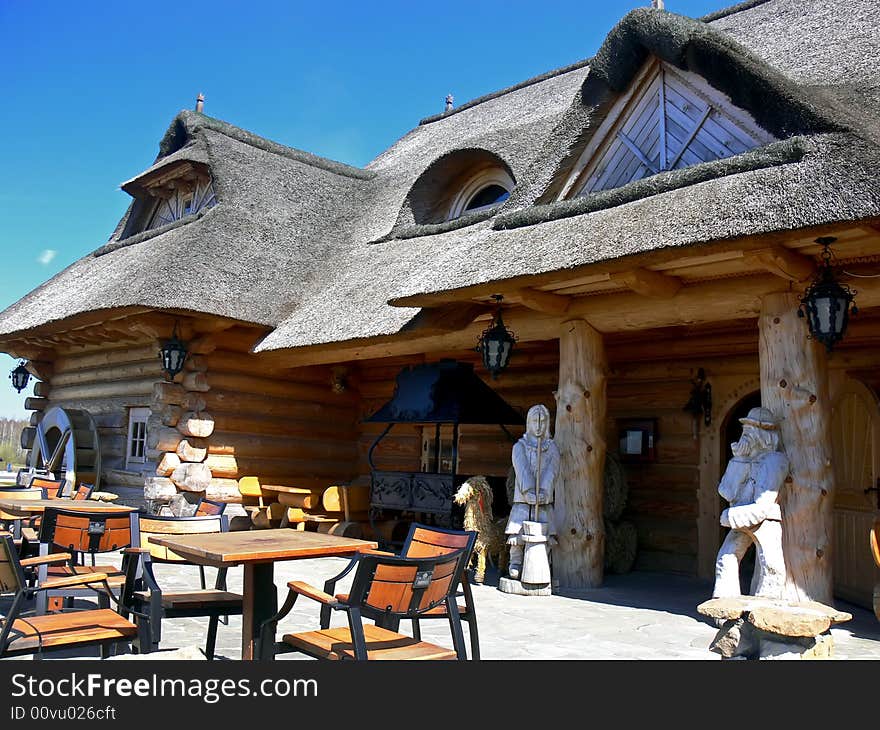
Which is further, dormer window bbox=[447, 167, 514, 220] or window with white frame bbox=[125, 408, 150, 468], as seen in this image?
window with white frame bbox=[125, 408, 150, 468]

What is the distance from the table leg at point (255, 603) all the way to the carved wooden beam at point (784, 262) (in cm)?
409

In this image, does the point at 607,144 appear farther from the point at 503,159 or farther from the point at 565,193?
the point at 503,159

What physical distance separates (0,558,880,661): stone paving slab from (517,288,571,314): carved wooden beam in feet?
8.92

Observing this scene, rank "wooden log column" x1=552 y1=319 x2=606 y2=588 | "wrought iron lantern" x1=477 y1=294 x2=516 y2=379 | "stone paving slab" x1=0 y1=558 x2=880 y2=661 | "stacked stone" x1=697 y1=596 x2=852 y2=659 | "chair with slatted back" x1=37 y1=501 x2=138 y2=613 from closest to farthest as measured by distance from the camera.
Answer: "stacked stone" x1=697 y1=596 x2=852 y2=659, "chair with slatted back" x1=37 y1=501 x2=138 y2=613, "stone paving slab" x1=0 y1=558 x2=880 y2=661, "wooden log column" x1=552 y1=319 x2=606 y2=588, "wrought iron lantern" x1=477 y1=294 x2=516 y2=379

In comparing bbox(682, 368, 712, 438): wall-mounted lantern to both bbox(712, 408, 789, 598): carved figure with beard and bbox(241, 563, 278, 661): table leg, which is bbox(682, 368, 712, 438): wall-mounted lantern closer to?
bbox(712, 408, 789, 598): carved figure with beard

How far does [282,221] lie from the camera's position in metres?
12.8

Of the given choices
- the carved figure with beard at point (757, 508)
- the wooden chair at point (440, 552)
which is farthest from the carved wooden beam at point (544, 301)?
the wooden chair at point (440, 552)

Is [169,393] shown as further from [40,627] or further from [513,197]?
[40,627]

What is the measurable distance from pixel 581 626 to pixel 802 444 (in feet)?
7.20

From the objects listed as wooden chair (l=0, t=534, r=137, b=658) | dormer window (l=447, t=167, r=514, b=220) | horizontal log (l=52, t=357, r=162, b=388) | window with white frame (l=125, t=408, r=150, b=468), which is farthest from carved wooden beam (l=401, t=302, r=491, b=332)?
window with white frame (l=125, t=408, r=150, b=468)

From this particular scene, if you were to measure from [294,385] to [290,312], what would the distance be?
1652 mm

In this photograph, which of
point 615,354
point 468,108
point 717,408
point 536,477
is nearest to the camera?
point 536,477

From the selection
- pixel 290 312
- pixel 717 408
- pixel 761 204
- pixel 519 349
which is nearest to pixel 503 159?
pixel 519 349

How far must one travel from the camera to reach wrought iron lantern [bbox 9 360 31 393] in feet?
48.3
